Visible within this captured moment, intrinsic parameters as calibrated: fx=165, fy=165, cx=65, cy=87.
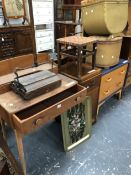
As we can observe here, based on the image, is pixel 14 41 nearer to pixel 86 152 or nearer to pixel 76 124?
pixel 76 124

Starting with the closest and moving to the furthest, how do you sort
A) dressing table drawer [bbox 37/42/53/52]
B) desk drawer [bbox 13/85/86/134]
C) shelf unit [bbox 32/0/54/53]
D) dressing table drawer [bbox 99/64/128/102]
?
desk drawer [bbox 13/85/86/134] → dressing table drawer [bbox 99/64/128/102] → shelf unit [bbox 32/0/54/53] → dressing table drawer [bbox 37/42/53/52]

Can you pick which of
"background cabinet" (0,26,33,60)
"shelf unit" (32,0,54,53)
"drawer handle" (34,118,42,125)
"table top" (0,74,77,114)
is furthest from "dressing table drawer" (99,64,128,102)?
"shelf unit" (32,0,54,53)

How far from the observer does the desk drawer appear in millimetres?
965

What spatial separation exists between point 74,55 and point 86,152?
2.90ft

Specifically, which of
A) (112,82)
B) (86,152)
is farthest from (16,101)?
(112,82)

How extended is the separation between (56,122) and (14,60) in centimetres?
83

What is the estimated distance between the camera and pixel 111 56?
172 centimetres

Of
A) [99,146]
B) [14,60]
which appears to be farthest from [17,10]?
[99,146]

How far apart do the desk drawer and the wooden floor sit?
20.2 inches

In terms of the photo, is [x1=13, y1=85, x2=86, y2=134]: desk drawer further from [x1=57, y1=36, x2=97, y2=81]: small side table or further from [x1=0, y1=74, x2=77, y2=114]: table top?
[x1=57, y1=36, x2=97, y2=81]: small side table

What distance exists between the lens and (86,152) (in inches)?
59.7

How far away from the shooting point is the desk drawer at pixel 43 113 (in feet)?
3.17

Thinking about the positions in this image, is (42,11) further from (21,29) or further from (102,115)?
(102,115)

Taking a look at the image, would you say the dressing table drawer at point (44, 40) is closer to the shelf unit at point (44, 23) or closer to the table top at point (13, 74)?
the shelf unit at point (44, 23)
